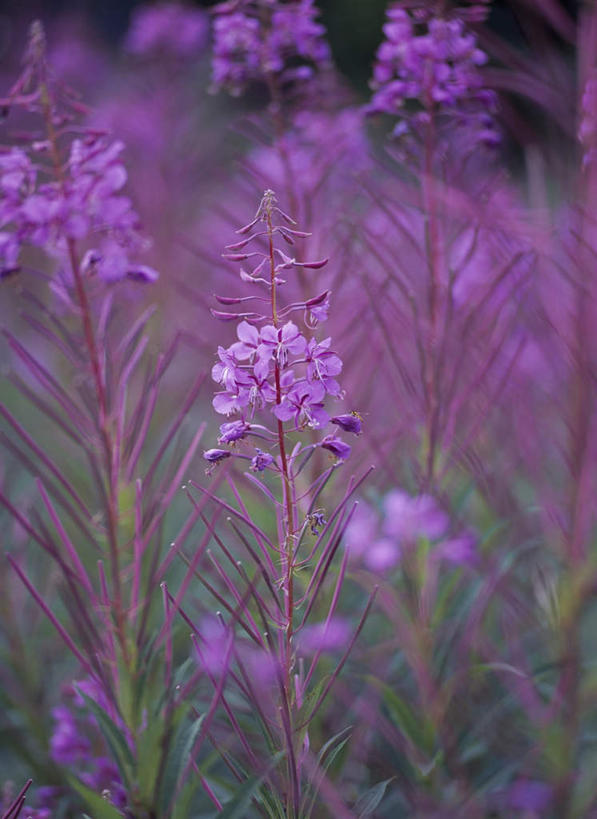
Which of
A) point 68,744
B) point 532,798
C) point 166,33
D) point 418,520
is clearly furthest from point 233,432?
point 166,33

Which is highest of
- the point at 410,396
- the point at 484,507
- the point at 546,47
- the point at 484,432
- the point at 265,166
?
the point at 546,47

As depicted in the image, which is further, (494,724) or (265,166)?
(265,166)

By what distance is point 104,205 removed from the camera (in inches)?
42.1

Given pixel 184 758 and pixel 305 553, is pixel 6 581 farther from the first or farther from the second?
pixel 184 758

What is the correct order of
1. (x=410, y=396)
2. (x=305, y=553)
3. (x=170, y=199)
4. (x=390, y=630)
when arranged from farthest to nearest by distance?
(x=170, y=199) → (x=390, y=630) → (x=305, y=553) → (x=410, y=396)

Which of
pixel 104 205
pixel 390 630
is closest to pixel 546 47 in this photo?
pixel 104 205

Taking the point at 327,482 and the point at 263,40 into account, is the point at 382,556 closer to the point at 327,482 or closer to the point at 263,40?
the point at 327,482

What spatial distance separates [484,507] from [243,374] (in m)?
1.16

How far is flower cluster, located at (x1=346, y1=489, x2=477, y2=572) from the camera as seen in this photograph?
1461 mm

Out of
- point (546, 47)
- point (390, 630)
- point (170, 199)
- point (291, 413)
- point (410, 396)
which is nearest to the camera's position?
point (291, 413)

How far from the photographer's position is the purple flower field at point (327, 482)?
1.02 meters

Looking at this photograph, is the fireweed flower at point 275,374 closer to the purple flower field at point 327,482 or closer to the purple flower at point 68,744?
the purple flower field at point 327,482

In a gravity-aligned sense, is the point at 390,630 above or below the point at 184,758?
below

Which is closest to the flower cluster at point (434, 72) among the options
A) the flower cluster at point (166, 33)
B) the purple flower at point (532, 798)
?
the purple flower at point (532, 798)
